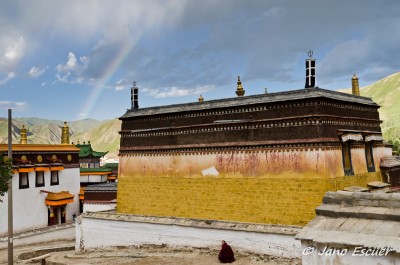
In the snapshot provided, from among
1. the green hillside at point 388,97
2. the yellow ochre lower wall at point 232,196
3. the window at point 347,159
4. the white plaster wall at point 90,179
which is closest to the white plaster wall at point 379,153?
the yellow ochre lower wall at point 232,196

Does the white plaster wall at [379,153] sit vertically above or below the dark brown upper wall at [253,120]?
below

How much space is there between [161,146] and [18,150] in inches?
505

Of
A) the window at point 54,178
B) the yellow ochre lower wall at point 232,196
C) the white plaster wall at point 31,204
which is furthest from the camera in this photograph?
the window at point 54,178

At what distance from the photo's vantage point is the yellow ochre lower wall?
17.3m

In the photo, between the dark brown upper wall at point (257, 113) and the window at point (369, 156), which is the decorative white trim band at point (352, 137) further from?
the window at point (369, 156)

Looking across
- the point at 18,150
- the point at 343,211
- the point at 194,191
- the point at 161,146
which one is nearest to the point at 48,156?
the point at 18,150

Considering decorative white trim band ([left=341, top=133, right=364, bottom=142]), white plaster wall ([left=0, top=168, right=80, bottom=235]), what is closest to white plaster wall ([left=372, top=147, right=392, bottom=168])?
decorative white trim band ([left=341, top=133, right=364, bottom=142])

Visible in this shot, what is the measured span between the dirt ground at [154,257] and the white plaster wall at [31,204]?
17.8ft

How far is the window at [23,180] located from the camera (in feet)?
98.6

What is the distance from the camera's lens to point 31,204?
30609 millimetres

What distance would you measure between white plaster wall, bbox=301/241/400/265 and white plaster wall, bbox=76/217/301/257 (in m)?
7.68

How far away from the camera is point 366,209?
934cm

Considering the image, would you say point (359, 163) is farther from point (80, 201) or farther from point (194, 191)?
point (80, 201)

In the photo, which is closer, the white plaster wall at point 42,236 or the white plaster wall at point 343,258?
the white plaster wall at point 343,258
